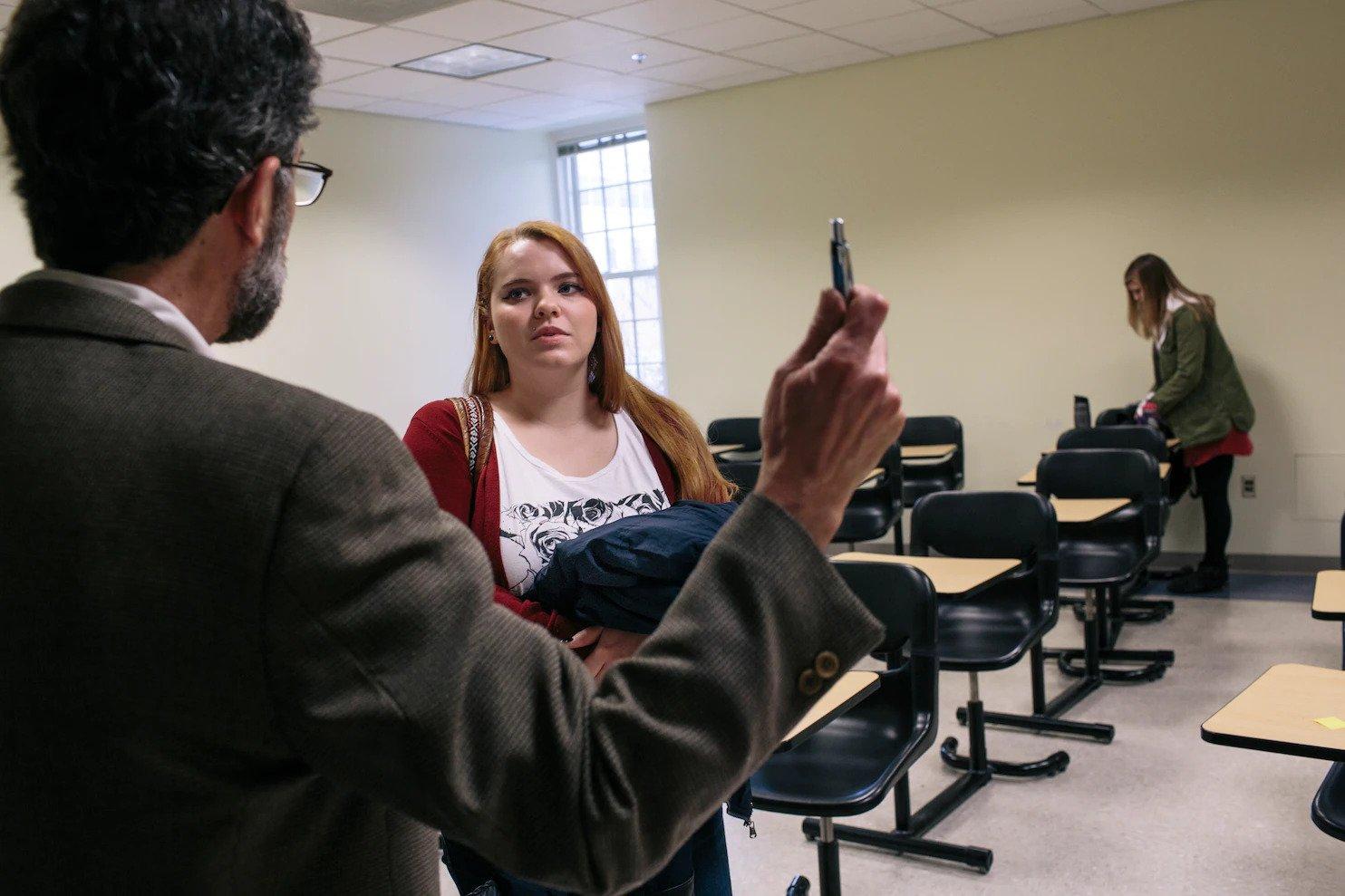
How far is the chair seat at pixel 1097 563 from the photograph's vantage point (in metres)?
4.71

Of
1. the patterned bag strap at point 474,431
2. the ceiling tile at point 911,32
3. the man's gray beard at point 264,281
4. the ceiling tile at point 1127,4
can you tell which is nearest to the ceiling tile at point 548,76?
the ceiling tile at point 911,32

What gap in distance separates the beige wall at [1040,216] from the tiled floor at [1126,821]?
2.39 metres

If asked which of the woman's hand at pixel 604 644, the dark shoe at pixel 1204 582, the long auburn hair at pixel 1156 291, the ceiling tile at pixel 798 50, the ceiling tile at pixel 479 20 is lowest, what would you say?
the dark shoe at pixel 1204 582

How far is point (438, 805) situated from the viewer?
658 mm

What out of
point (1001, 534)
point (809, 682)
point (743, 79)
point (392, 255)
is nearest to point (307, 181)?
point (809, 682)

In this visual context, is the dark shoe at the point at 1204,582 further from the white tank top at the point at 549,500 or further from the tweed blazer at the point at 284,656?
the tweed blazer at the point at 284,656

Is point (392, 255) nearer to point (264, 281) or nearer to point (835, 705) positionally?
point (835, 705)

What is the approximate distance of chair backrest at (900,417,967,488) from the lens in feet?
23.1

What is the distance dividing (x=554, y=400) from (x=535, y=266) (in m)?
0.22

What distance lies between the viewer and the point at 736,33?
6539 millimetres

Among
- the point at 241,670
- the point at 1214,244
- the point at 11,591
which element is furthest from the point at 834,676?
the point at 1214,244

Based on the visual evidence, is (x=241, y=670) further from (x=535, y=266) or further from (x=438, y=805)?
(x=535, y=266)

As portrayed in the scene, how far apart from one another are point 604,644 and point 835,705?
3.69 ft

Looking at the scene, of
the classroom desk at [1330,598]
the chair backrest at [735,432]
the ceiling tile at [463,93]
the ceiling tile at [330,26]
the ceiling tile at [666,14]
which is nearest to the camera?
the classroom desk at [1330,598]
